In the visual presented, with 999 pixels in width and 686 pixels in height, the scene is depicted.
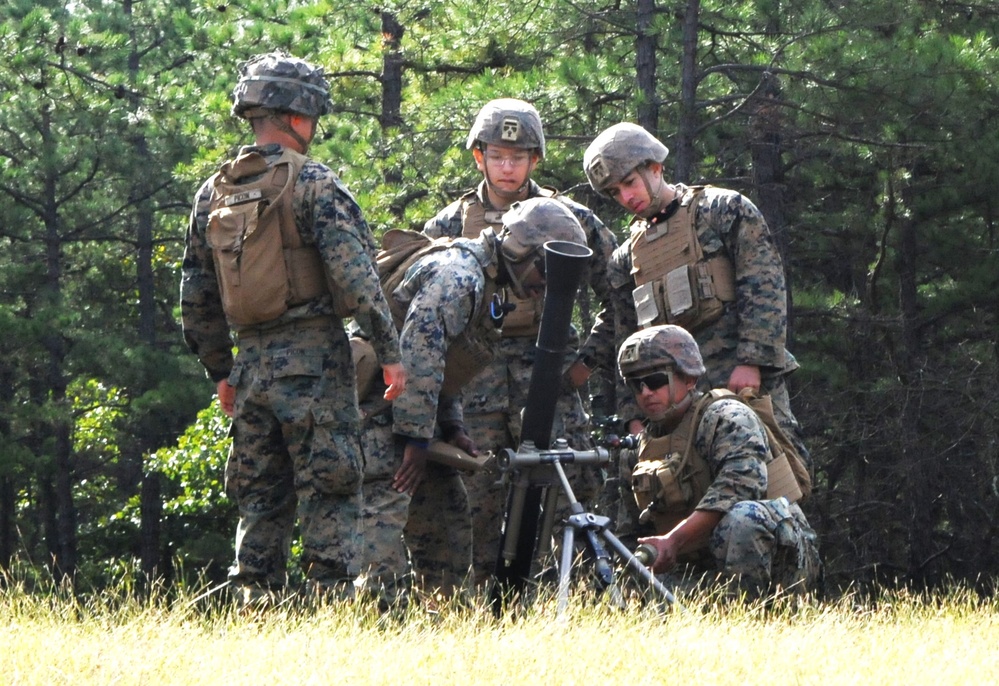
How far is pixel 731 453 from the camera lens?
21.2 ft

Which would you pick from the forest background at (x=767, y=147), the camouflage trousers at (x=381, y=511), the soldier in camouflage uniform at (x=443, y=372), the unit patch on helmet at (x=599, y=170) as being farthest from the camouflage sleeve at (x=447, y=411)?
the forest background at (x=767, y=147)

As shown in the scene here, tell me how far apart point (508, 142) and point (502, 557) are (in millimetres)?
2184

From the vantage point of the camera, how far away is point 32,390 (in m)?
25.9

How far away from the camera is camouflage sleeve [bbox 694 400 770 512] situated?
6.40 meters

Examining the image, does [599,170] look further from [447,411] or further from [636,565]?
[636,565]

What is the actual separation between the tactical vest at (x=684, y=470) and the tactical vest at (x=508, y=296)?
900 millimetres

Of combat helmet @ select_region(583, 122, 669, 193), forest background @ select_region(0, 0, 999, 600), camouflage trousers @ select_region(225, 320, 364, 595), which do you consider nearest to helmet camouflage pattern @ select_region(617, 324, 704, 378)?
combat helmet @ select_region(583, 122, 669, 193)

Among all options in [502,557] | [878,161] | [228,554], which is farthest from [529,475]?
[228,554]

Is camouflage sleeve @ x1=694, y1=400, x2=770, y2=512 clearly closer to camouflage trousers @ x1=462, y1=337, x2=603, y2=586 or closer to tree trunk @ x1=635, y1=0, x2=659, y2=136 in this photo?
camouflage trousers @ x1=462, y1=337, x2=603, y2=586

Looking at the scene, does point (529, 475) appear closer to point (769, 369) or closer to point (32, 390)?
point (769, 369)

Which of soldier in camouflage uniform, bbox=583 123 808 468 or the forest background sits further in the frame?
the forest background

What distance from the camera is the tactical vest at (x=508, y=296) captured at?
295 inches

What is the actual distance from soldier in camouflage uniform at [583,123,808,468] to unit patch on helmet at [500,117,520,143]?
0.39 meters

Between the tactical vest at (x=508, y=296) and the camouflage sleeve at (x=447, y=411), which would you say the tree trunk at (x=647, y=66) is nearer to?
the tactical vest at (x=508, y=296)
